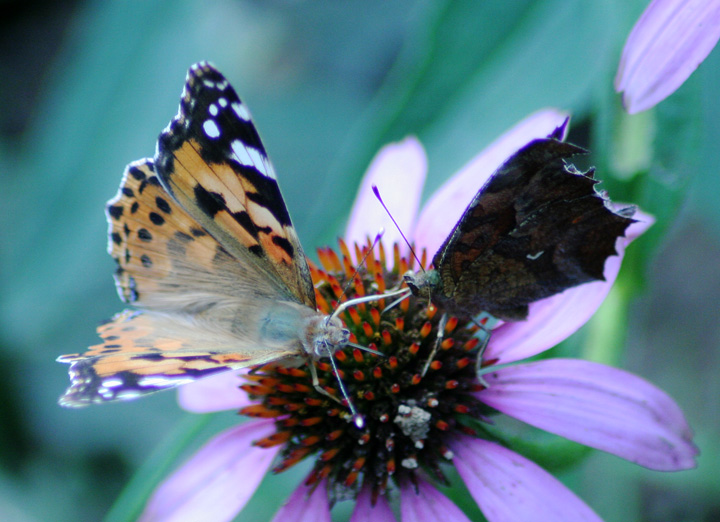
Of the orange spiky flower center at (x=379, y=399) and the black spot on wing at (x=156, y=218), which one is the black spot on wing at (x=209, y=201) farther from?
the orange spiky flower center at (x=379, y=399)

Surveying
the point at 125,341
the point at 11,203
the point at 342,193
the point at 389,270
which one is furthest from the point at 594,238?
the point at 11,203

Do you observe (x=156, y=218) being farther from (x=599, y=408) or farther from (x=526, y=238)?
(x=599, y=408)

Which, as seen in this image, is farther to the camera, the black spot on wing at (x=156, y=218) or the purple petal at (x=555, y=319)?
the black spot on wing at (x=156, y=218)

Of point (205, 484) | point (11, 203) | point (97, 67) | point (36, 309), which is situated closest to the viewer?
point (205, 484)

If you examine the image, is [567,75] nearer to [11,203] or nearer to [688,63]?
[688,63]

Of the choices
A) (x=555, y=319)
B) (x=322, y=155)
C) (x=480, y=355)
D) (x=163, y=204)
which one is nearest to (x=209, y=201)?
(x=163, y=204)

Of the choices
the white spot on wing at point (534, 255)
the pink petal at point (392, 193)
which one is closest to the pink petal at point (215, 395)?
the pink petal at point (392, 193)

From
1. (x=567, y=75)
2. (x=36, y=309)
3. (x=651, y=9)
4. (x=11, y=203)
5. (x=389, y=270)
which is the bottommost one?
(x=389, y=270)

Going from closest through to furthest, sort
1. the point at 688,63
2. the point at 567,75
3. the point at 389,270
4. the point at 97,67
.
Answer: the point at 688,63 < the point at 389,270 < the point at 567,75 < the point at 97,67
